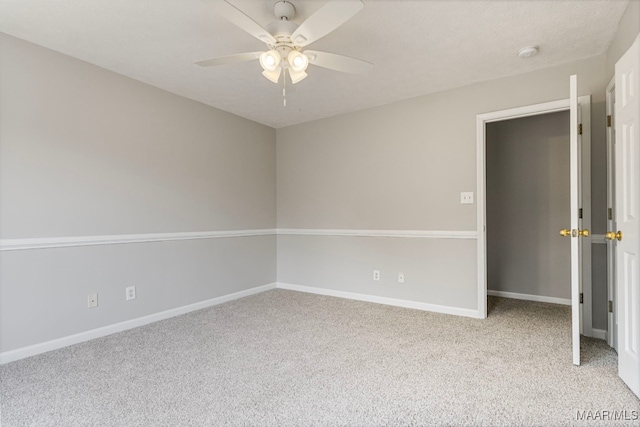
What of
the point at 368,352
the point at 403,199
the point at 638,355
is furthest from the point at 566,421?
the point at 403,199

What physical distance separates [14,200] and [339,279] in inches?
123

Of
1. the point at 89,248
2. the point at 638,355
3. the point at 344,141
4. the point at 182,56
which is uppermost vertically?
the point at 182,56

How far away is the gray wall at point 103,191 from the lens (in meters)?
2.33

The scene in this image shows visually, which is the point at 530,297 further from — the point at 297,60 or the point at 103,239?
the point at 103,239

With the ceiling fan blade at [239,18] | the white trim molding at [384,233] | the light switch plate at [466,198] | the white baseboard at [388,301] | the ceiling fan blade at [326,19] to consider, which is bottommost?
the white baseboard at [388,301]

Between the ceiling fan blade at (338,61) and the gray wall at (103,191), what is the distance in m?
1.99

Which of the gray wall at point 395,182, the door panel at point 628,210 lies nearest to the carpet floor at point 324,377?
the door panel at point 628,210

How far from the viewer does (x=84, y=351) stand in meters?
2.43

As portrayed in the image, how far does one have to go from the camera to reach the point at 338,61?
197cm

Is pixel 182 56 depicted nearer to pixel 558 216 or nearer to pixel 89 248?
pixel 89 248

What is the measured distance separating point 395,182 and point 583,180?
5.43ft

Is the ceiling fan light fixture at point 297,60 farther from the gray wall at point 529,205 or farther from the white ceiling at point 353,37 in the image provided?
the gray wall at point 529,205

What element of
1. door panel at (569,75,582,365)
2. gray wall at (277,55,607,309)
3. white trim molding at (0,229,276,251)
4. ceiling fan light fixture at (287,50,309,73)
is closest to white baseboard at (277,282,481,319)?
gray wall at (277,55,607,309)

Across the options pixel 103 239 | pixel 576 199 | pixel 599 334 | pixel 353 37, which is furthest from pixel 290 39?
pixel 599 334
